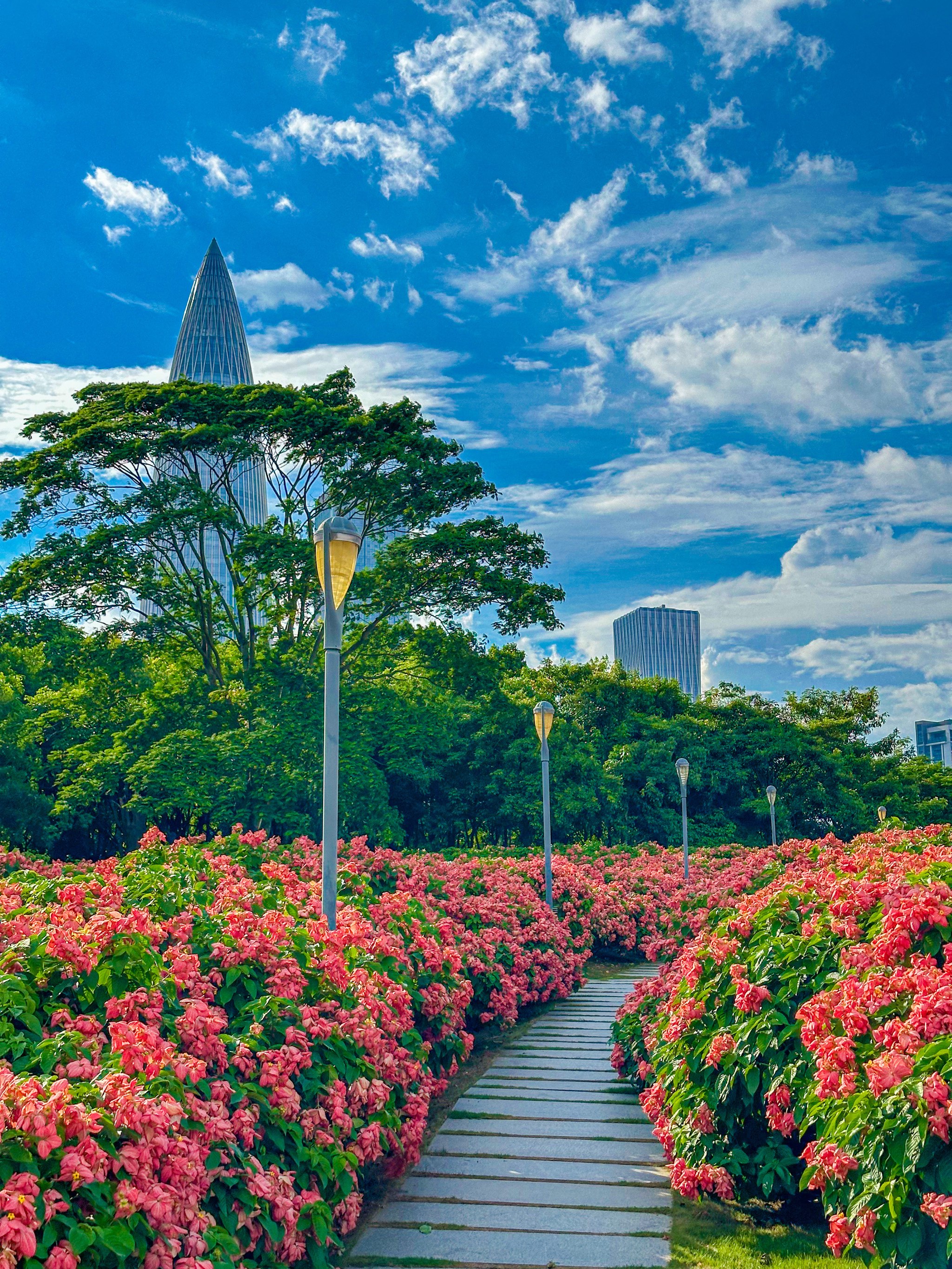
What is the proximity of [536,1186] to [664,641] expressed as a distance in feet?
462

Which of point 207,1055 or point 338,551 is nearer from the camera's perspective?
point 207,1055

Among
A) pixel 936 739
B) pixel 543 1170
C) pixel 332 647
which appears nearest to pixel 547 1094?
pixel 543 1170

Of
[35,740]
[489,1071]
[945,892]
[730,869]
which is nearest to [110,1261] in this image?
[945,892]

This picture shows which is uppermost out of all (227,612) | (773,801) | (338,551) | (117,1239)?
(227,612)

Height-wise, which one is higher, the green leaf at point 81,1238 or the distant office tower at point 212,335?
the distant office tower at point 212,335

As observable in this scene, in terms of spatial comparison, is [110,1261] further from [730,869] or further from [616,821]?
[616,821]

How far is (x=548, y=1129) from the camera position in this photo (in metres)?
5.58

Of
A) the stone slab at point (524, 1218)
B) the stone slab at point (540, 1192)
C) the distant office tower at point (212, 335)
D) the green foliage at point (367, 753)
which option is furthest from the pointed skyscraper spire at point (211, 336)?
the stone slab at point (524, 1218)

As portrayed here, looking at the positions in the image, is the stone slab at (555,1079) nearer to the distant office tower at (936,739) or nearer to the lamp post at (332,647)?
the lamp post at (332,647)

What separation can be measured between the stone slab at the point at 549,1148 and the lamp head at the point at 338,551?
10.3 ft

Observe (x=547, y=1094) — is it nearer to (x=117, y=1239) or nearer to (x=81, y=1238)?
(x=117, y=1239)

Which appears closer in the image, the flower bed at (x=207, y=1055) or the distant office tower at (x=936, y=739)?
the flower bed at (x=207, y=1055)

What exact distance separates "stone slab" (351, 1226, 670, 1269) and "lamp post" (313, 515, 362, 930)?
64.8 inches

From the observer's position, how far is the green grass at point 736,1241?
3.84m
